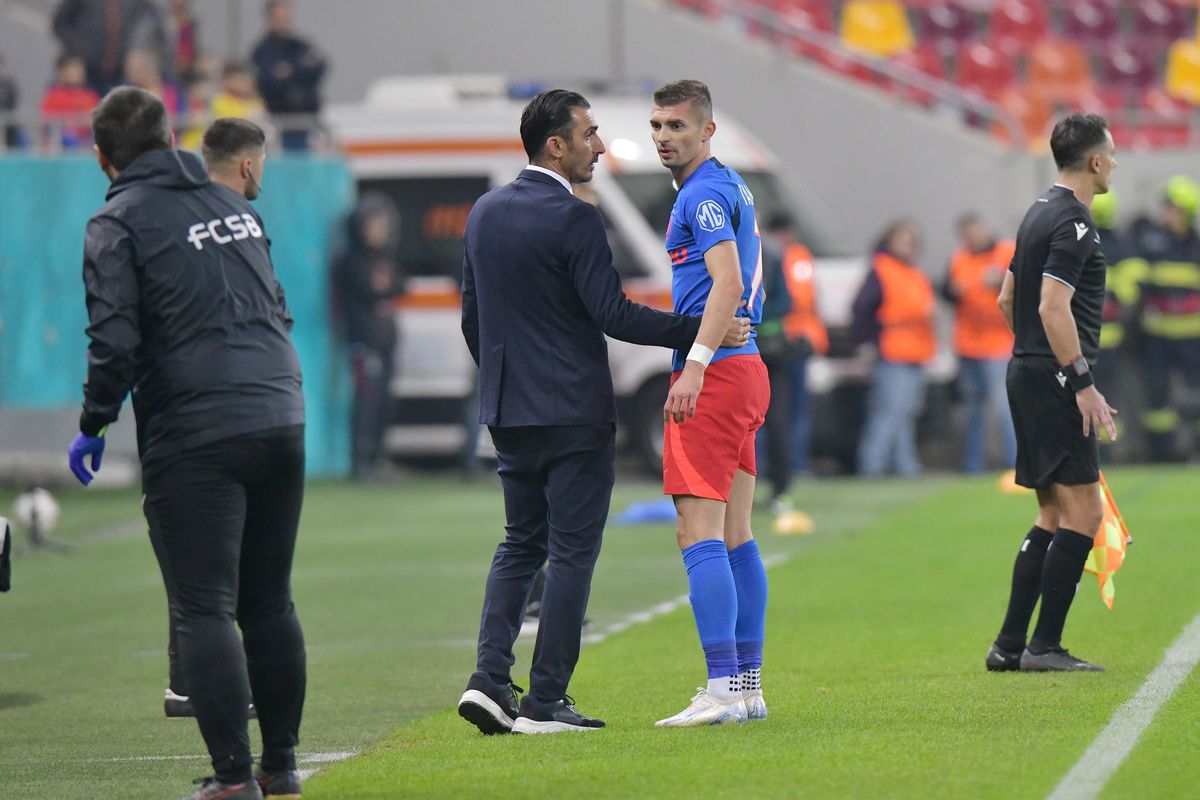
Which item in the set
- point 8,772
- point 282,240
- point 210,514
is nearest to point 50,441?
point 282,240

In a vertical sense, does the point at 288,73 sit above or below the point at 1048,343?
above

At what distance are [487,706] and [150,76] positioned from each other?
1215 cm

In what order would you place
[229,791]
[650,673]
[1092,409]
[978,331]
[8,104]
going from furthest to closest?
[8,104] → [978,331] → [650,673] → [1092,409] → [229,791]

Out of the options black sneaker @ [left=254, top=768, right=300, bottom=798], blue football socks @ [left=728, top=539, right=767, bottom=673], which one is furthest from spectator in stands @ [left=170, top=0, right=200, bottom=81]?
black sneaker @ [left=254, top=768, right=300, bottom=798]

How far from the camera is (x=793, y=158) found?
22.7m

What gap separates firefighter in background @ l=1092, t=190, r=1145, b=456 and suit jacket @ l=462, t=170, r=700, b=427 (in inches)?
490

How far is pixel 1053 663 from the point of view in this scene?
25.6ft

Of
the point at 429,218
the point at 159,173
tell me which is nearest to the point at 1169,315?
the point at 429,218

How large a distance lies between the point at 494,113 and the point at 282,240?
2.20 m

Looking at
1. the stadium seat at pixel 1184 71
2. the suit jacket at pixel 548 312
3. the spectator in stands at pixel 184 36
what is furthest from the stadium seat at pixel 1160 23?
the suit jacket at pixel 548 312

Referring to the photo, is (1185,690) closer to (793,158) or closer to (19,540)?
(19,540)

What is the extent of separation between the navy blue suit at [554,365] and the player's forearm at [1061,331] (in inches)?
62.0

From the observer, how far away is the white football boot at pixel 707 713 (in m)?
6.78

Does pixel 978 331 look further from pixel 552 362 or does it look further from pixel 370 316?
pixel 552 362
